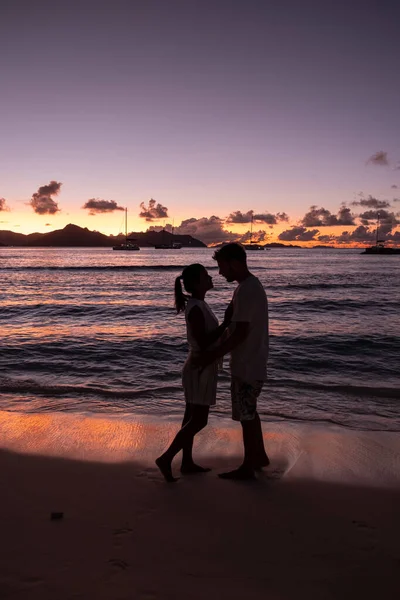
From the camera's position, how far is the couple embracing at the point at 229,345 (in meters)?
3.71

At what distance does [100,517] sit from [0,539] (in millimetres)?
714

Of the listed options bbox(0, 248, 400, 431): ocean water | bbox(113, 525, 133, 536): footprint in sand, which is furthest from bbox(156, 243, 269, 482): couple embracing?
bbox(0, 248, 400, 431): ocean water

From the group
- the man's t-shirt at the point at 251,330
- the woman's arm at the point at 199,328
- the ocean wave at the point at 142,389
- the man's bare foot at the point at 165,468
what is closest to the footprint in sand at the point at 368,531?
the man's t-shirt at the point at 251,330

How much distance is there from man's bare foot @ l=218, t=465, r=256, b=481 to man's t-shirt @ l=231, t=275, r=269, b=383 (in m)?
0.92

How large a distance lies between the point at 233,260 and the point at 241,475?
6.88 ft

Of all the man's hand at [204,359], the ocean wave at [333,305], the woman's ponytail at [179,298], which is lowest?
the ocean wave at [333,305]

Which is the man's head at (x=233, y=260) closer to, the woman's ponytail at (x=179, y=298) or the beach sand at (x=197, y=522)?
the woman's ponytail at (x=179, y=298)

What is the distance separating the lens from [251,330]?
150 inches

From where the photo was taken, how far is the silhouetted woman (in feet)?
12.3

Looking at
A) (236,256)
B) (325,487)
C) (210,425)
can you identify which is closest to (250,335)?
(236,256)

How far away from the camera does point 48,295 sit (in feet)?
85.8

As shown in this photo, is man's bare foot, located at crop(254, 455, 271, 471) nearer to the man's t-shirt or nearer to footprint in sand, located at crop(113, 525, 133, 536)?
the man's t-shirt

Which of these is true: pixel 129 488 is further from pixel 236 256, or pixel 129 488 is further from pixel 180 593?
pixel 236 256

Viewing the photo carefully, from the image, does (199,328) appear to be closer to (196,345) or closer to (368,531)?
(196,345)
